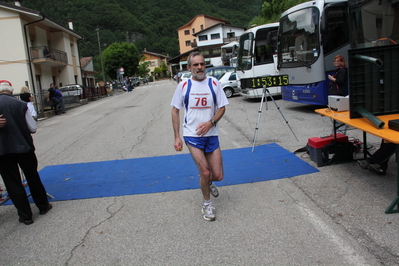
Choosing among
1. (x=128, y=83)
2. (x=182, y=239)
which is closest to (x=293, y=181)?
(x=182, y=239)

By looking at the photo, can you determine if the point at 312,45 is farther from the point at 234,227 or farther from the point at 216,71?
the point at 216,71

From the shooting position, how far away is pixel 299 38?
37.4 feet

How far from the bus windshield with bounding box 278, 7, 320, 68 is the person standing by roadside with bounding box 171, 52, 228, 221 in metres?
7.83

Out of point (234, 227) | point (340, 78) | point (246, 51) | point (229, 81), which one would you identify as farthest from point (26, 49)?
point (234, 227)

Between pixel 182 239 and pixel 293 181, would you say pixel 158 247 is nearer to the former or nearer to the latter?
pixel 182 239

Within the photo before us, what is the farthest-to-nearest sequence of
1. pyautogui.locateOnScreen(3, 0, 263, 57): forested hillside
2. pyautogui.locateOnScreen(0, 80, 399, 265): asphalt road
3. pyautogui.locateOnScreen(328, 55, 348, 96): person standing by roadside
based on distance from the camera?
1. pyautogui.locateOnScreen(3, 0, 263, 57): forested hillside
2. pyautogui.locateOnScreen(328, 55, 348, 96): person standing by roadside
3. pyautogui.locateOnScreen(0, 80, 399, 265): asphalt road

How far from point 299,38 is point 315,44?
2.73 feet

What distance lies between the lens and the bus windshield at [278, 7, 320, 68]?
1076cm

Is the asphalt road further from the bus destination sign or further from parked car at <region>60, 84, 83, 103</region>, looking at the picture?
parked car at <region>60, 84, 83, 103</region>

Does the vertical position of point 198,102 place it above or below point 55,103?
above

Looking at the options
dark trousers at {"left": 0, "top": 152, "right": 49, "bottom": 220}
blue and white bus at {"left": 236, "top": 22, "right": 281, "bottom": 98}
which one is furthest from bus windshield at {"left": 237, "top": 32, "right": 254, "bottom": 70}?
dark trousers at {"left": 0, "top": 152, "right": 49, "bottom": 220}

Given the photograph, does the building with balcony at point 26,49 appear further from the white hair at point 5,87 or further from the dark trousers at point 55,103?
the white hair at point 5,87

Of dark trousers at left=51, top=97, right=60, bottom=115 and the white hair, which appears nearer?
the white hair

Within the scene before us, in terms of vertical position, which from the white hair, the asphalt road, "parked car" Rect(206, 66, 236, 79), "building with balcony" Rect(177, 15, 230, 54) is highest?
"building with balcony" Rect(177, 15, 230, 54)
